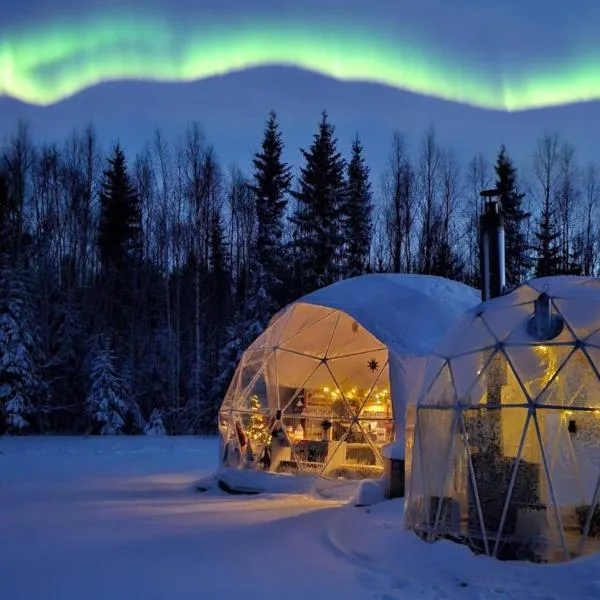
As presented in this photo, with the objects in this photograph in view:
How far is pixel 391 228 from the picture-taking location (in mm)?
33750

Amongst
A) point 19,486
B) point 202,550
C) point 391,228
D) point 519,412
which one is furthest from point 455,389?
point 391,228

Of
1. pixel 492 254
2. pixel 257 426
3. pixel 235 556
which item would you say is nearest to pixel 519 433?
pixel 235 556

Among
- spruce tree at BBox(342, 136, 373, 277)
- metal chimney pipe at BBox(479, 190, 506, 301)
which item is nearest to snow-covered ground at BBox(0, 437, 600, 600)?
metal chimney pipe at BBox(479, 190, 506, 301)

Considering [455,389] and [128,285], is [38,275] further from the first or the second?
[455,389]

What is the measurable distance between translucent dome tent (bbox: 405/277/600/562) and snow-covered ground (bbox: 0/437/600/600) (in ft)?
1.39

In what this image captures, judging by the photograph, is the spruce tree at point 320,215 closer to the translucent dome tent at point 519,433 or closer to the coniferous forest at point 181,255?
the coniferous forest at point 181,255

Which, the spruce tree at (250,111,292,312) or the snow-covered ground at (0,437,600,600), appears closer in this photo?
the snow-covered ground at (0,437,600,600)

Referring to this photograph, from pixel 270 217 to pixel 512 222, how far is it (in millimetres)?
10906

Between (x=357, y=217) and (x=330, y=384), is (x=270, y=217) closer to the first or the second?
(x=357, y=217)

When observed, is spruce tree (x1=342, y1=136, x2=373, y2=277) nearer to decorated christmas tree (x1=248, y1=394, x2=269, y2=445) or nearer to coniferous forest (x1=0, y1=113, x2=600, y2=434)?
coniferous forest (x1=0, y1=113, x2=600, y2=434)

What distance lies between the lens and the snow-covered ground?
231 inches

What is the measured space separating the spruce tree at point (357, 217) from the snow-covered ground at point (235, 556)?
65.8 ft

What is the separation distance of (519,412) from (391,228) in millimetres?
27138

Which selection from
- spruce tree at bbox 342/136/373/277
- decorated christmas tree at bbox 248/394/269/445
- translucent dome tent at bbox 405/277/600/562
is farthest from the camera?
spruce tree at bbox 342/136/373/277
